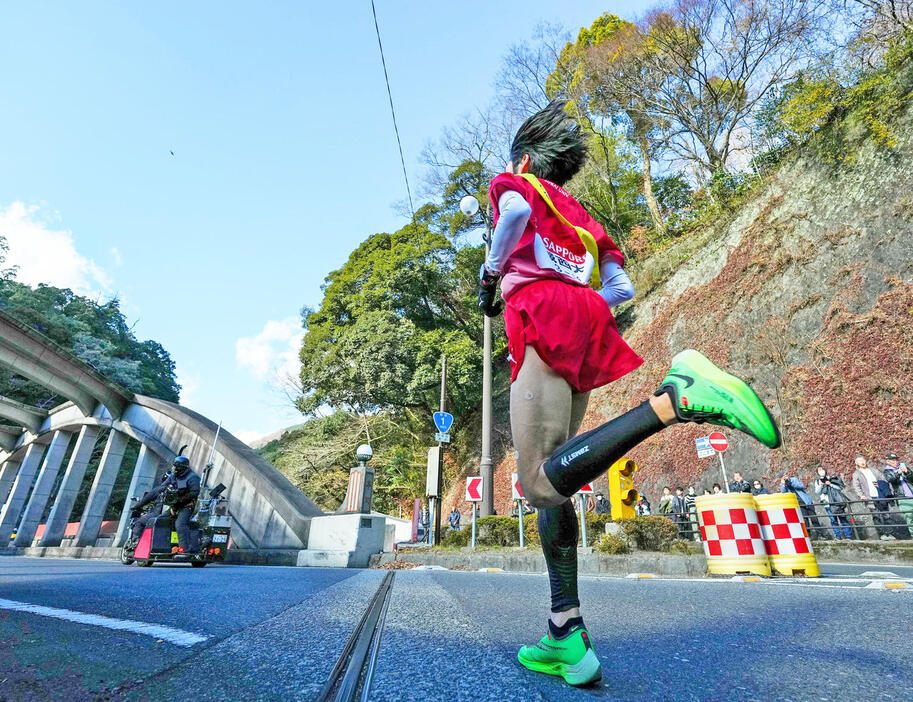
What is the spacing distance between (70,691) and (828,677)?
5.54ft

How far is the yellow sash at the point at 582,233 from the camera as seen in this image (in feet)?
5.60

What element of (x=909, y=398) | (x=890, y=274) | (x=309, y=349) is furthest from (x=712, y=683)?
(x=309, y=349)

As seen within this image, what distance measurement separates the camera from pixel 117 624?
1636 millimetres

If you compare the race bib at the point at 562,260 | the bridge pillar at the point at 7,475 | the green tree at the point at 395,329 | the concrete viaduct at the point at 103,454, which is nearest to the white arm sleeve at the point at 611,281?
the race bib at the point at 562,260

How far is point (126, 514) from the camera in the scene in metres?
12.9


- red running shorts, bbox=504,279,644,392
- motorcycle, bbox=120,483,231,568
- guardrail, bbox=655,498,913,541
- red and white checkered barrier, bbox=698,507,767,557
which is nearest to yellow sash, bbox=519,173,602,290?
red running shorts, bbox=504,279,644,392

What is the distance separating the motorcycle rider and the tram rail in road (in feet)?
22.1

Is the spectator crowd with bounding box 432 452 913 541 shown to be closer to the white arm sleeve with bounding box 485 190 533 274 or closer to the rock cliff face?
the rock cliff face

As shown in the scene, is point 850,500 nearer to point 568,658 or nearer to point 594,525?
point 594,525

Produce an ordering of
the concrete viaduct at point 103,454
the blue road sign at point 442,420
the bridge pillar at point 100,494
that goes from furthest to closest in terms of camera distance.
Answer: the bridge pillar at point 100,494
the blue road sign at point 442,420
the concrete viaduct at point 103,454

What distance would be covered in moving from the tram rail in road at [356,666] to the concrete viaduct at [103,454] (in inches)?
320

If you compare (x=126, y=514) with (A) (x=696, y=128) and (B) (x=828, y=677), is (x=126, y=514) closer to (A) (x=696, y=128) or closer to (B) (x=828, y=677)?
(B) (x=828, y=677)

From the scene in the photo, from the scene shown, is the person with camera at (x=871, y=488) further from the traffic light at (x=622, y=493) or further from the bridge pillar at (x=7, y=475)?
the bridge pillar at (x=7, y=475)

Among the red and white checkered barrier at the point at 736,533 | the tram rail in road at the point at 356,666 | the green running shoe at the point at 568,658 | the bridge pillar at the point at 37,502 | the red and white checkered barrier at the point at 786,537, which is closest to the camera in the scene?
the tram rail in road at the point at 356,666
